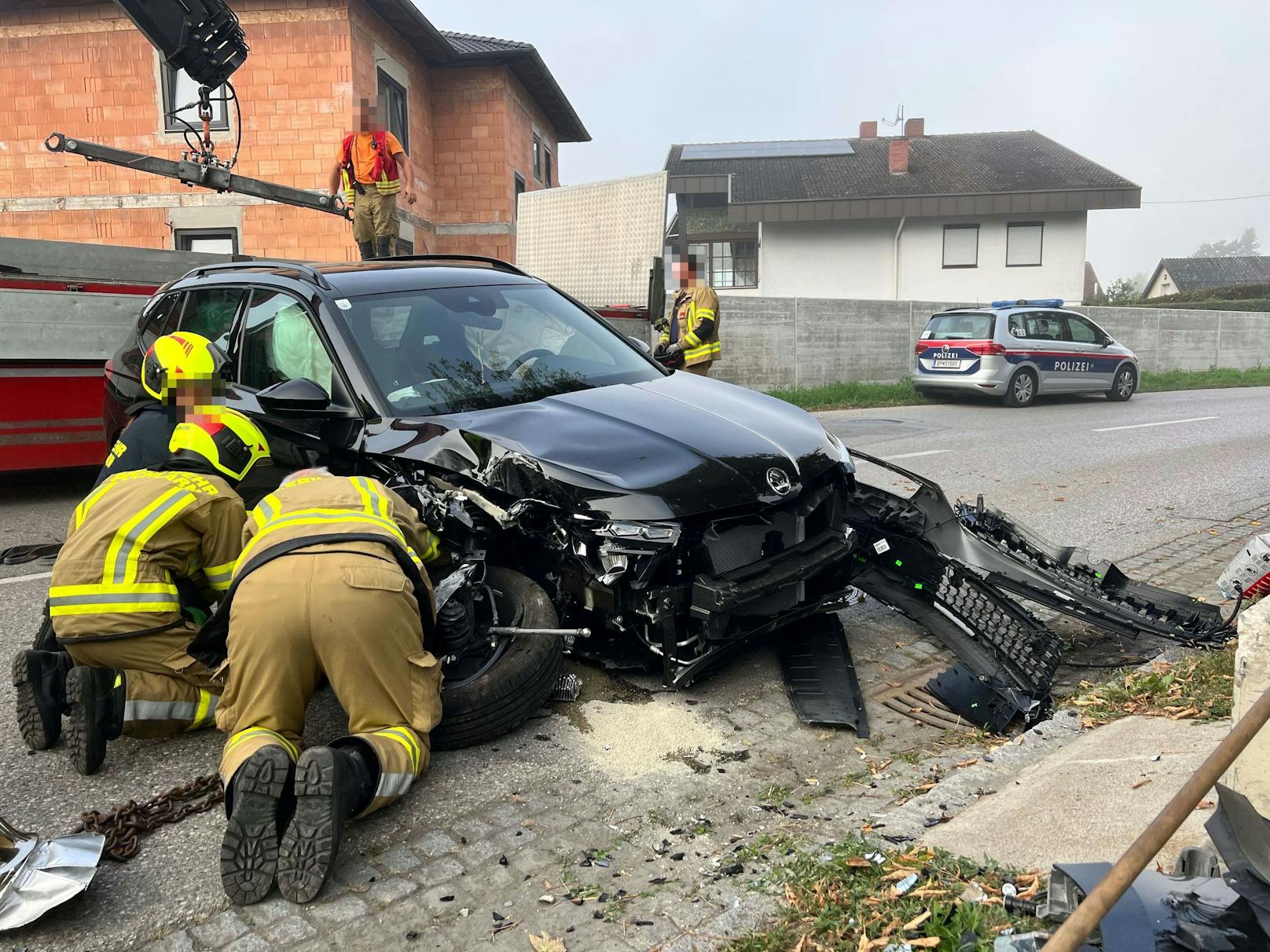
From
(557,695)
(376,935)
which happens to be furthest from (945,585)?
(376,935)

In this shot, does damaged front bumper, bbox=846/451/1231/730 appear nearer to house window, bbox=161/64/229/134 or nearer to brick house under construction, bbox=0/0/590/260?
brick house under construction, bbox=0/0/590/260

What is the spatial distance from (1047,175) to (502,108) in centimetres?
1879

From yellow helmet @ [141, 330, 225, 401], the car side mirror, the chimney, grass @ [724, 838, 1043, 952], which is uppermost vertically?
the chimney

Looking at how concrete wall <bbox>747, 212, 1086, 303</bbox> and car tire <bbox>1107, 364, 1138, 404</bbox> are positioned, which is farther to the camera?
concrete wall <bbox>747, 212, 1086, 303</bbox>

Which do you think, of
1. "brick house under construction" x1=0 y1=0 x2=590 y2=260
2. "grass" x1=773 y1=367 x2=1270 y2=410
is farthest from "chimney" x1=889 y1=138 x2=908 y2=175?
"brick house under construction" x1=0 y1=0 x2=590 y2=260

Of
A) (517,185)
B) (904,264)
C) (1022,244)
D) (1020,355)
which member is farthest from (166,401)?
(1022,244)

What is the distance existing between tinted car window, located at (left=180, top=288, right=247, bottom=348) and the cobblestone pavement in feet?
8.57

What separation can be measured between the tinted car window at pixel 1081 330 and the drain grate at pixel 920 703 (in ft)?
46.2

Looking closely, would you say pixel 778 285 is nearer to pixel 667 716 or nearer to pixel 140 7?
pixel 140 7

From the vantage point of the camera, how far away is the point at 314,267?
4.88 m

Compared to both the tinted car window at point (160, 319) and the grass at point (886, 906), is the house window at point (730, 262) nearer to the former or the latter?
the tinted car window at point (160, 319)

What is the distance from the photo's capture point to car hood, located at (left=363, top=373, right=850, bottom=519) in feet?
11.7

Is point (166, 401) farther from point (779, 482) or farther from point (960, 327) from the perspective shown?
point (960, 327)

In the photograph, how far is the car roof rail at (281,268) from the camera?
4.69 m
